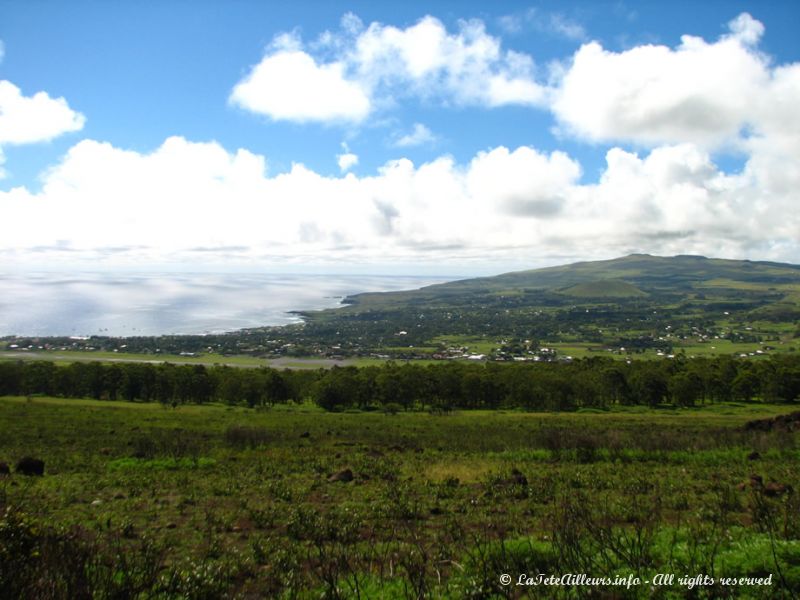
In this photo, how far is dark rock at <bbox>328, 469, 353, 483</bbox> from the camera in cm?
1472

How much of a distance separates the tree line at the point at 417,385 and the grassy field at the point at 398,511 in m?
34.9

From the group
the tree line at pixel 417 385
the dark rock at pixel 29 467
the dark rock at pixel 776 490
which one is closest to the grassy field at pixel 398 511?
the dark rock at pixel 776 490

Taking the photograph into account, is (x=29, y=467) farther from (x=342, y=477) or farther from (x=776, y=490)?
(x=776, y=490)

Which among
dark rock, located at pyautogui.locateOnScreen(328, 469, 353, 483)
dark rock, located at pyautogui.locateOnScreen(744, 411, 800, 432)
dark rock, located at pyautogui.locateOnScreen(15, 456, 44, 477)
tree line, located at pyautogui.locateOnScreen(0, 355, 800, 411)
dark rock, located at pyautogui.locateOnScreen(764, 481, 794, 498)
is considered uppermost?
dark rock, located at pyautogui.locateOnScreen(15, 456, 44, 477)

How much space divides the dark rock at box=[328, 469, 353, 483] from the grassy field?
1.68ft

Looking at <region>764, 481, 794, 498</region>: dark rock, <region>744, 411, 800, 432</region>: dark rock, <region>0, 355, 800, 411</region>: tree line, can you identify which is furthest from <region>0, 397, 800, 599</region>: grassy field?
<region>0, 355, 800, 411</region>: tree line

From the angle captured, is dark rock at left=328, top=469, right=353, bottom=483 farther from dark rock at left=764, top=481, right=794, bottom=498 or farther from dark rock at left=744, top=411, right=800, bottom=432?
dark rock at left=744, top=411, right=800, bottom=432

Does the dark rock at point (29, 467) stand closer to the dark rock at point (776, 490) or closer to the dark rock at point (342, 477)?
the dark rock at point (342, 477)

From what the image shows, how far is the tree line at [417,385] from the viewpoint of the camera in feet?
193

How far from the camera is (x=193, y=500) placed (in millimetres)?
12008

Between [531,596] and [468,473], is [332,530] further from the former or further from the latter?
[468,473]

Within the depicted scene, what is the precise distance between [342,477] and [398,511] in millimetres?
4582

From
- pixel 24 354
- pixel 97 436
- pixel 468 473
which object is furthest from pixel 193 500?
pixel 24 354

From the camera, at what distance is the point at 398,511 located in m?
10.8
